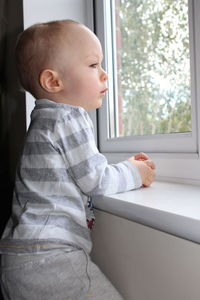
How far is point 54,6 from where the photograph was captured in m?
1.23

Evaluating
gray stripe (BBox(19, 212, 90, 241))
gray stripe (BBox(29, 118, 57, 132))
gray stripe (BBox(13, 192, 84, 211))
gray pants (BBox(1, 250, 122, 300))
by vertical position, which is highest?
gray stripe (BBox(29, 118, 57, 132))

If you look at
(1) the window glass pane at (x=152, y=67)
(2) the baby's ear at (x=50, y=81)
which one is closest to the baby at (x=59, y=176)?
(2) the baby's ear at (x=50, y=81)

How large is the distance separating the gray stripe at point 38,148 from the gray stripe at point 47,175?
4cm

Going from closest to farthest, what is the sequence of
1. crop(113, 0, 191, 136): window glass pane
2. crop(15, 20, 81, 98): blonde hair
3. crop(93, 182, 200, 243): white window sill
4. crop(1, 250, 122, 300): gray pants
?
crop(93, 182, 200, 243): white window sill → crop(1, 250, 122, 300): gray pants → crop(15, 20, 81, 98): blonde hair → crop(113, 0, 191, 136): window glass pane

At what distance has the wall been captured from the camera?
592 millimetres

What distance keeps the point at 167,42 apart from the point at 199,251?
644 millimetres

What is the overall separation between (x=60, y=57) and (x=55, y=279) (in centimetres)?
49

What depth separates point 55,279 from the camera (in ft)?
2.35

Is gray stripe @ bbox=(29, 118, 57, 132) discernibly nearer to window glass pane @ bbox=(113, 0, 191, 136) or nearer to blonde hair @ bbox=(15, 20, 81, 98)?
blonde hair @ bbox=(15, 20, 81, 98)

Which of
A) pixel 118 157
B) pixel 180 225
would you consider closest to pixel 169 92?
pixel 118 157

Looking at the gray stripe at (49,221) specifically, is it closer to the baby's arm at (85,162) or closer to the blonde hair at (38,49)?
the baby's arm at (85,162)

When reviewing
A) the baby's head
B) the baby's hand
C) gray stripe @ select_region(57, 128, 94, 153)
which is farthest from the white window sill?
the baby's head

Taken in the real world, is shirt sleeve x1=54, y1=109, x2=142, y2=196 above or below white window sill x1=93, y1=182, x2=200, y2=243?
above

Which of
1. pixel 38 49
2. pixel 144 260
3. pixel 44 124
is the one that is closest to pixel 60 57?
pixel 38 49
